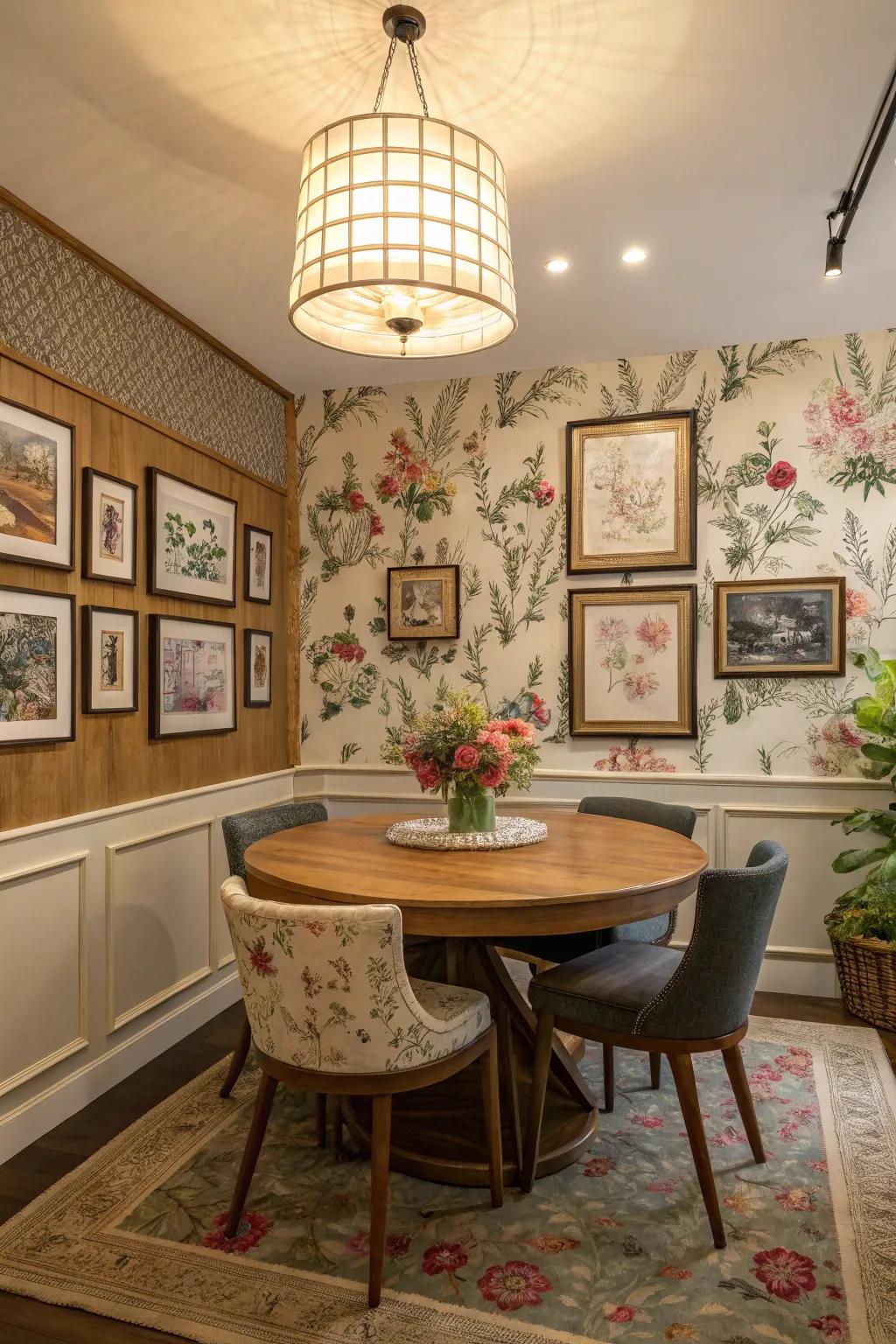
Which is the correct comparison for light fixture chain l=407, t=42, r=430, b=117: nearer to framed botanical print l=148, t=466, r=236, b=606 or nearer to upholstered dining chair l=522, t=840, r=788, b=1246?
framed botanical print l=148, t=466, r=236, b=606

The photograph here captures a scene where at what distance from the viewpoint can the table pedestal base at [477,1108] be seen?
2.21 metres

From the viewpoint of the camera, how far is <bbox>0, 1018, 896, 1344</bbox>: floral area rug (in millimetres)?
1727

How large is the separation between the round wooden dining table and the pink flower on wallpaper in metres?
1.21

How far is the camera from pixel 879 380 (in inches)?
139

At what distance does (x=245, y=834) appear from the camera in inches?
108

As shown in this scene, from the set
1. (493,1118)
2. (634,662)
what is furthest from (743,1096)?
(634,662)

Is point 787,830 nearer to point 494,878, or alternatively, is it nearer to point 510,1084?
point 510,1084

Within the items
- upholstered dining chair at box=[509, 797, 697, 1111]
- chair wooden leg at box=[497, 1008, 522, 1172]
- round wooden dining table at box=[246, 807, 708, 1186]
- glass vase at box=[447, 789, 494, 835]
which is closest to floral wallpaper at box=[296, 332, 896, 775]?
upholstered dining chair at box=[509, 797, 697, 1111]

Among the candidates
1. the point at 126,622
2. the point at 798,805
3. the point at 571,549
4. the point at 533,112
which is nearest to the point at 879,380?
the point at 571,549

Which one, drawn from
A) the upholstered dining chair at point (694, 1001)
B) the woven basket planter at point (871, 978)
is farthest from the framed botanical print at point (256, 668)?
the woven basket planter at point (871, 978)

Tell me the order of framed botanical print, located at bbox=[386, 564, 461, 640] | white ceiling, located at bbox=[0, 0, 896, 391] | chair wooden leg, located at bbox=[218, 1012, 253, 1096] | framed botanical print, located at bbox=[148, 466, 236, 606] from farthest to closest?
framed botanical print, located at bbox=[386, 564, 461, 640]
framed botanical print, located at bbox=[148, 466, 236, 606]
chair wooden leg, located at bbox=[218, 1012, 253, 1096]
white ceiling, located at bbox=[0, 0, 896, 391]

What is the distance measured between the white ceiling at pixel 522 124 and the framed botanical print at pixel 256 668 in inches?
55.4

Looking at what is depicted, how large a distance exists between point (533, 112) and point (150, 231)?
4.13ft

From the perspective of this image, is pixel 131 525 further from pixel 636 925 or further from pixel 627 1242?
pixel 627 1242
